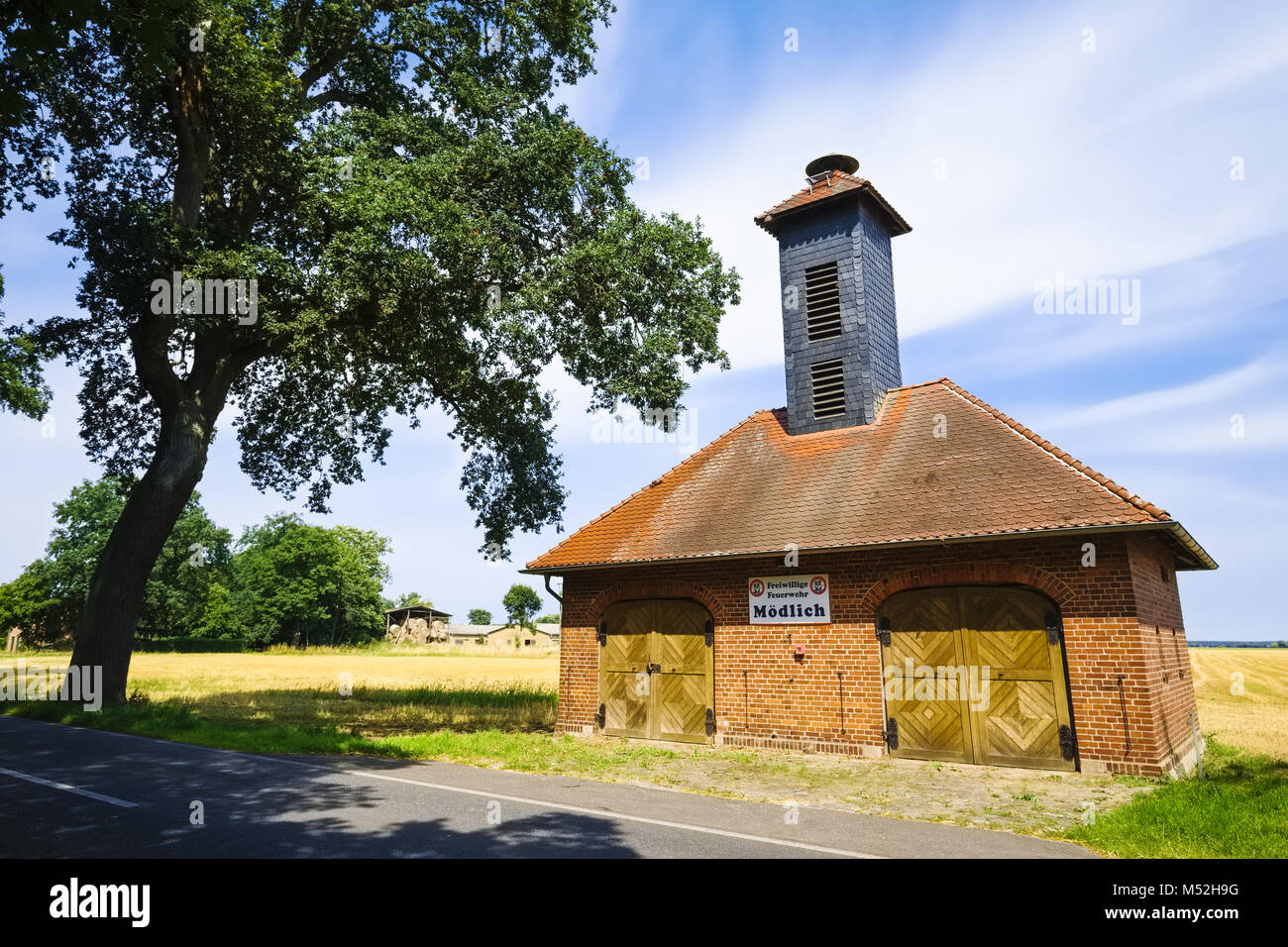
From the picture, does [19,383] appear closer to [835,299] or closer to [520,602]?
[835,299]

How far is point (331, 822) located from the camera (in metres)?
6.45

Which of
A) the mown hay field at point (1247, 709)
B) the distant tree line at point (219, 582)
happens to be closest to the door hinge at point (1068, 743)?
the mown hay field at point (1247, 709)

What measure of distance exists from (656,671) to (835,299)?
29.2ft

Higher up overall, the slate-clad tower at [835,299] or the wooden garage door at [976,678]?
the slate-clad tower at [835,299]

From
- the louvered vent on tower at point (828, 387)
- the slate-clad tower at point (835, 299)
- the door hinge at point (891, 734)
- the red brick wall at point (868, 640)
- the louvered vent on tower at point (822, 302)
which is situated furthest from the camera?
the louvered vent on tower at point (822, 302)

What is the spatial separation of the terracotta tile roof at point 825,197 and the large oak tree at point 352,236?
2114 millimetres

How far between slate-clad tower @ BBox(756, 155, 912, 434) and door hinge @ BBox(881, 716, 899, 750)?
6188mm

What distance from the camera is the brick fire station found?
33.7ft

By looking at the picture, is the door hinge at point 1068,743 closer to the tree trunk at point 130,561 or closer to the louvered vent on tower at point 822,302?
the louvered vent on tower at point 822,302

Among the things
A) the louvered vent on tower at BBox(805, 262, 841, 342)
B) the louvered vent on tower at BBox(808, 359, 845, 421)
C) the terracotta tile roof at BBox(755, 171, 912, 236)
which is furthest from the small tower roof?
the louvered vent on tower at BBox(808, 359, 845, 421)

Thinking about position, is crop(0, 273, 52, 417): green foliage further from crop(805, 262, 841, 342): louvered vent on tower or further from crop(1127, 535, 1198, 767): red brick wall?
crop(1127, 535, 1198, 767): red brick wall

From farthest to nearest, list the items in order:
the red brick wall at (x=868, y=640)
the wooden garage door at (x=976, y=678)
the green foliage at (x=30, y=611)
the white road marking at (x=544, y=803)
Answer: the green foliage at (x=30, y=611), the wooden garage door at (x=976, y=678), the red brick wall at (x=868, y=640), the white road marking at (x=544, y=803)

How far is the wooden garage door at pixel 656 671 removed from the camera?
43.9 feet
